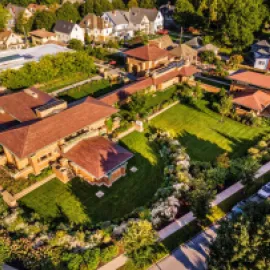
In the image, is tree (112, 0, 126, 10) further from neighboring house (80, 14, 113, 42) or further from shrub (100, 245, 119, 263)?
shrub (100, 245, 119, 263)

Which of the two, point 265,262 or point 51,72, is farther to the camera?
point 51,72

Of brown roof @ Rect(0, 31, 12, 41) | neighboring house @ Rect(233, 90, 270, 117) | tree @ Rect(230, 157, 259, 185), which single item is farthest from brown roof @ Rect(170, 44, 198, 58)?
brown roof @ Rect(0, 31, 12, 41)

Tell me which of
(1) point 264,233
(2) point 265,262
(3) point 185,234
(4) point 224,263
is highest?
(1) point 264,233

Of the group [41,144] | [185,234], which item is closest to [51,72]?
[41,144]

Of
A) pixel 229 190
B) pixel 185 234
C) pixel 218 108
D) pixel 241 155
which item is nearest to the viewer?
pixel 185 234

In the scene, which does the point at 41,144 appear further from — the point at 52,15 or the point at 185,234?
the point at 52,15

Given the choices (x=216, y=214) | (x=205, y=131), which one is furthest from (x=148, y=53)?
(x=216, y=214)

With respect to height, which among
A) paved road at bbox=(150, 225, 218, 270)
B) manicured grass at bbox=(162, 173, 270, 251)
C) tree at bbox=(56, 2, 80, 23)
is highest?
tree at bbox=(56, 2, 80, 23)

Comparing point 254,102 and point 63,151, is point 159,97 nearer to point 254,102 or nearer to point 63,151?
point 254,102
